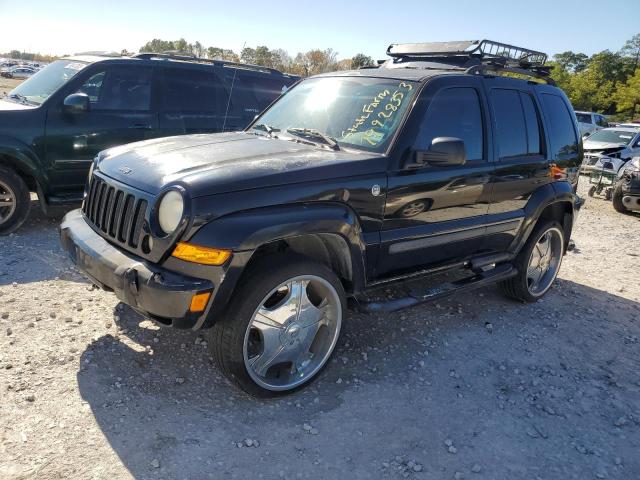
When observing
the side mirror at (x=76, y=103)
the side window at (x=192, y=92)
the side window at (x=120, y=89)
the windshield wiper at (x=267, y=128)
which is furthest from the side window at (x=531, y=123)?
the side mirror at (x=76, y=103)

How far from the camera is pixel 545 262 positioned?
5.37 metres

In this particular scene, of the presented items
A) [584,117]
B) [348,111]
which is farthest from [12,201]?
[584,117]

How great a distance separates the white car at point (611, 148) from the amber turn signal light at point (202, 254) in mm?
12599

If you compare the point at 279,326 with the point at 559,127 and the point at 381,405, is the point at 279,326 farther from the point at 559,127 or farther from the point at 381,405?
the point at 559,127

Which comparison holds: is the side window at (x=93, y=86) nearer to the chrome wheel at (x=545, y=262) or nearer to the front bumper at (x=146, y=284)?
the front bumper at (x=146, y=284)

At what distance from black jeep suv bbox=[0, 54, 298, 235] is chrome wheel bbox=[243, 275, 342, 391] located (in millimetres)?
3776

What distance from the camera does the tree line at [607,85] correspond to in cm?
3962

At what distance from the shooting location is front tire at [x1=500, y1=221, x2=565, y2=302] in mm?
4984

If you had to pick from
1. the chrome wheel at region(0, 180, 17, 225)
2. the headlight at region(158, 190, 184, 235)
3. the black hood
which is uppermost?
the black hood

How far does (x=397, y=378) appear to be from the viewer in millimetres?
3627

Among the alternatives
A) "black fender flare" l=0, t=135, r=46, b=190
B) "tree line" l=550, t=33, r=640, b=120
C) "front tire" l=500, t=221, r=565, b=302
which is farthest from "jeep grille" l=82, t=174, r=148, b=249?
"tree line" l=550, t=33, r=640, b=120

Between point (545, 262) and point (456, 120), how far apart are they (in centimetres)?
222

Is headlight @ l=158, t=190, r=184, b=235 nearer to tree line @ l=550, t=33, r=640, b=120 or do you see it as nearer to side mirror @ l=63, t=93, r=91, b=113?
side mirror @ l=63, t=93, r=91, b=113

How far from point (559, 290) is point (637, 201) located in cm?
580
